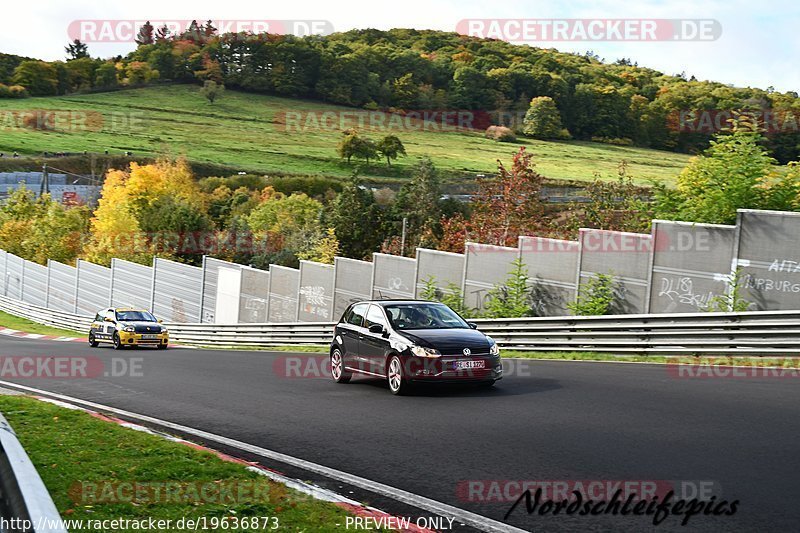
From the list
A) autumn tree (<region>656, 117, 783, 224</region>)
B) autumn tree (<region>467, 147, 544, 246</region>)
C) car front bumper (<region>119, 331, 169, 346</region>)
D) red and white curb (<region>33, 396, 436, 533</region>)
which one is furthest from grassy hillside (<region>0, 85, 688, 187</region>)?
red and white curb (<region>33, 396, 436, 533</region>)

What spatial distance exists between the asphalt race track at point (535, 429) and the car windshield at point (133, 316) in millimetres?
16707

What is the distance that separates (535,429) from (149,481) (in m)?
4.74

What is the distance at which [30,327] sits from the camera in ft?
177

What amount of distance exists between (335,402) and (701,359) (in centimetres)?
793

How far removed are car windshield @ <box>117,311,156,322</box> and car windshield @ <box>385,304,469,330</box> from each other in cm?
2101

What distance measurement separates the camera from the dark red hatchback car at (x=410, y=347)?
47.6ft

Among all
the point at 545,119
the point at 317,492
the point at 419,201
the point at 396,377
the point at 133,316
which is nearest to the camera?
the point at 317,492

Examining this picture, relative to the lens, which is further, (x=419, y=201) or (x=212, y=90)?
(x=212, y=90)

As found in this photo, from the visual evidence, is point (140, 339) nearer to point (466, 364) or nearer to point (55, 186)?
point (466, 364)

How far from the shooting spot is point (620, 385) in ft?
48.5

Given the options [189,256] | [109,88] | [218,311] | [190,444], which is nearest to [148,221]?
[189,256]

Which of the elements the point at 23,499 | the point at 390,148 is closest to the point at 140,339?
the point at 23,499

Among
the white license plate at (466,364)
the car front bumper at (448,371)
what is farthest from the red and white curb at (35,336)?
the white license plate at (466,364)

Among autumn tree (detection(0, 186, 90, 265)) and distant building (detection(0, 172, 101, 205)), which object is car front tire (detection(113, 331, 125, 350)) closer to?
autumn tree (detection(0, 186, 90, 265))
